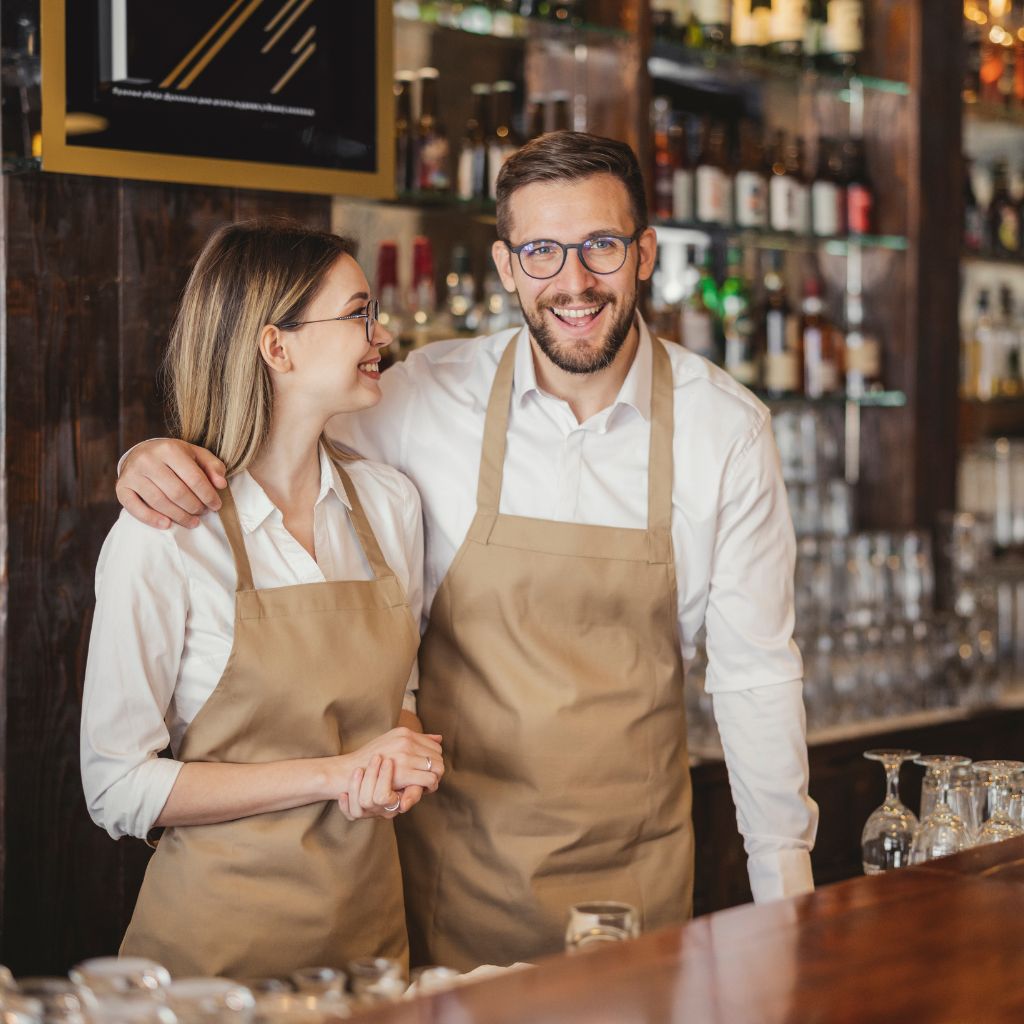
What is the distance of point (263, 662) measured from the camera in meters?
1.82

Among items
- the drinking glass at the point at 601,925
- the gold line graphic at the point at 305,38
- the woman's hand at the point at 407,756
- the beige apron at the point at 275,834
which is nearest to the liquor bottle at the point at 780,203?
the gold line graphic at the point at 305,38

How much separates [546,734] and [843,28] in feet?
8.31

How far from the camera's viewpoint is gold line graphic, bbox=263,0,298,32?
2.46m

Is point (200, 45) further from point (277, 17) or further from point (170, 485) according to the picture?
point (170, 485)

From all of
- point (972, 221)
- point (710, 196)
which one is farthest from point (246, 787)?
point (972, 221)

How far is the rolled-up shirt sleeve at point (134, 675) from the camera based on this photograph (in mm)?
1776

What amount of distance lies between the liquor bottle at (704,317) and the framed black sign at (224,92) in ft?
4.15

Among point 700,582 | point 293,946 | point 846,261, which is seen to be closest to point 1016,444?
point 846,261

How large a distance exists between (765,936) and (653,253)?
3.86 feet

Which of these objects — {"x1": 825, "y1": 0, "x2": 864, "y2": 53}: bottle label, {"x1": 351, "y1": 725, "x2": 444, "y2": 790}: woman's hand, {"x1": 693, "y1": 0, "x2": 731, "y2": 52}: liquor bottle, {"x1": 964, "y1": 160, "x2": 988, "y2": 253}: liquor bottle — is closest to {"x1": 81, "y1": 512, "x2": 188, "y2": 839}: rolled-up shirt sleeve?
{"x1": 351, "y1": 725, "x2": 444, "y2": 790}: woman's hand

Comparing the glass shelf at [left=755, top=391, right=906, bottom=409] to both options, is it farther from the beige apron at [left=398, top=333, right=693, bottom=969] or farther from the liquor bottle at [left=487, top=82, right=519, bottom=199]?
the beige apron at [left=398, top=333, right=693, bottom=969]

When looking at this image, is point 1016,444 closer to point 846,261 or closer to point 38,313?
point 846,261

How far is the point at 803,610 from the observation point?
12.1ft

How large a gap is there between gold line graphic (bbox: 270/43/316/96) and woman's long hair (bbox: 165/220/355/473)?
60cm
